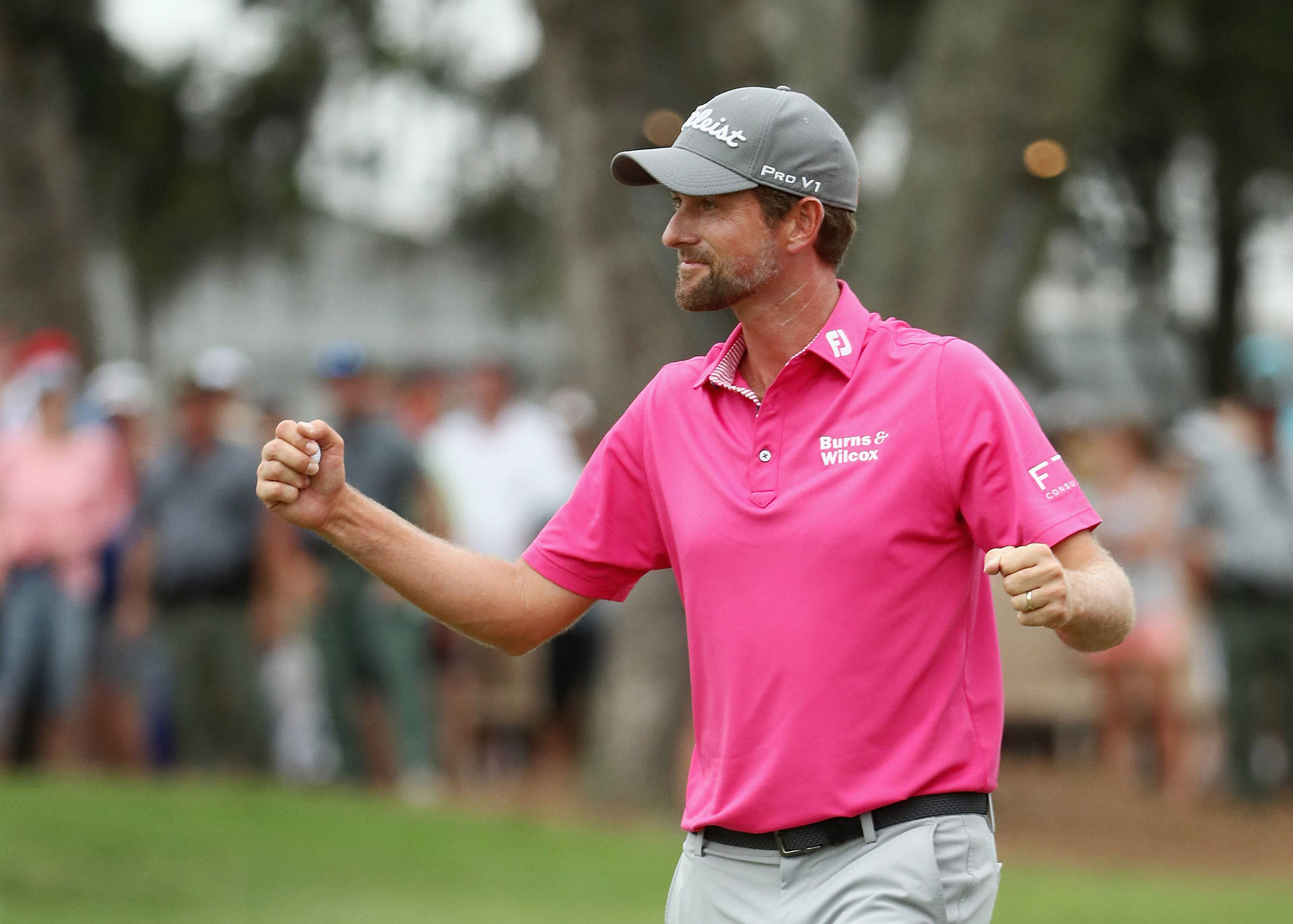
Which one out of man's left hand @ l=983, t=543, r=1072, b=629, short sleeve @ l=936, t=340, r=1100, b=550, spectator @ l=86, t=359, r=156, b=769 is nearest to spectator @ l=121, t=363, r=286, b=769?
spectator @ l=86, t=359, r=156, b=769

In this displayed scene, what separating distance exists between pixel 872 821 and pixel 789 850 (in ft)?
0.60

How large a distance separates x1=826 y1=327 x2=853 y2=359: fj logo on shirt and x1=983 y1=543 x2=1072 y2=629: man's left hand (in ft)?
2.27

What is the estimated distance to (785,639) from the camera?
12.2ft

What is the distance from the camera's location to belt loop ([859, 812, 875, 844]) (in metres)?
3.69

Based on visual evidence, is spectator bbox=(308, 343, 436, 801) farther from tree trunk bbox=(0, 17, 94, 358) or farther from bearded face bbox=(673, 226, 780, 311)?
bearded face bbox=(673, 226, 780, 311)

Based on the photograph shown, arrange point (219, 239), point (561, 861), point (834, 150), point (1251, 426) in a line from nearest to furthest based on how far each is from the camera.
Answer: point (834, 150), point (561, 861), point (1251, 426), point (219, 239)

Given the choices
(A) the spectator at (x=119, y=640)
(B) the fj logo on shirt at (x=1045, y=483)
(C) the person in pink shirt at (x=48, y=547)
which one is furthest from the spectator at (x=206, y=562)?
(B) the fj logo on shirt at (x=1045, y=483)

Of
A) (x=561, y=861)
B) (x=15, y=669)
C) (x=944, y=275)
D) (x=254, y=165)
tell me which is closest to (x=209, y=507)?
(x=15, y=669)

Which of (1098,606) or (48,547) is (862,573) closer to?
(1098,606)

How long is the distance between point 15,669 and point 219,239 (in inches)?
449

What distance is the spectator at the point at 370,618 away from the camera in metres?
11.2

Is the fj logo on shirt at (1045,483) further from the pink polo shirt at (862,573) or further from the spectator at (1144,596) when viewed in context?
the spectator at (1144,596)

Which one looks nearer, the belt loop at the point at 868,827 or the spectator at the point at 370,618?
the belt loop at the point at 868,827

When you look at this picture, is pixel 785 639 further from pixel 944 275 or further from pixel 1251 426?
pixel 1251 426
